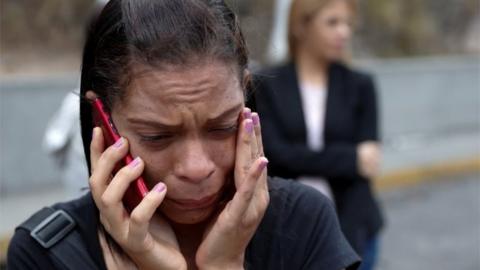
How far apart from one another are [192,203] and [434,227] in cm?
585

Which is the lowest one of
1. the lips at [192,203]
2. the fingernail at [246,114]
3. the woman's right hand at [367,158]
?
the woman's right hand at [367,158]

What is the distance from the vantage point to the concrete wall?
24.4 ft

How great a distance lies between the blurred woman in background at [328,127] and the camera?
3.19m

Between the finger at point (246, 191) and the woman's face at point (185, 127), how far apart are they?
0.05m

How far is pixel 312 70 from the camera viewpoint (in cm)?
342

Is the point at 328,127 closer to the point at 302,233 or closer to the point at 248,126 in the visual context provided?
the point at 302,233

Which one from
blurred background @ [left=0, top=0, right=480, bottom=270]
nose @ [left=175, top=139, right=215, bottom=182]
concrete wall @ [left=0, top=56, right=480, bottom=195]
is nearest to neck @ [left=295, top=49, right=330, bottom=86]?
blurred background @ [left=0, top=0, right=480, bottom=270]

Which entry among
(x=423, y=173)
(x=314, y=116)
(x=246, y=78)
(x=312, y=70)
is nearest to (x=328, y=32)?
(x=312, y=70)

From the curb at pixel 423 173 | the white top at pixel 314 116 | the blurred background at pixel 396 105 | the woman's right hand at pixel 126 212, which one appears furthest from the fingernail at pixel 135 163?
the curb at pixel 423 173

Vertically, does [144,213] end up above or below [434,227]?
above

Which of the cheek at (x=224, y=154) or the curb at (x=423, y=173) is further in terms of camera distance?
the curb at (x=423, y=173)

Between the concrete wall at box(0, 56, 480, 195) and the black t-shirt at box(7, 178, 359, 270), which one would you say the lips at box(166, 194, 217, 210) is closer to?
the black t-shirt at box(7, 178, 359, 270)

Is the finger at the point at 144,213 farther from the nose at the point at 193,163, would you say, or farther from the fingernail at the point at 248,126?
the fingernail at the point at 248,126

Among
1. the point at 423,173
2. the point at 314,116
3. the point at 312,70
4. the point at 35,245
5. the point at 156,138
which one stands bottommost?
the point at 423,173
